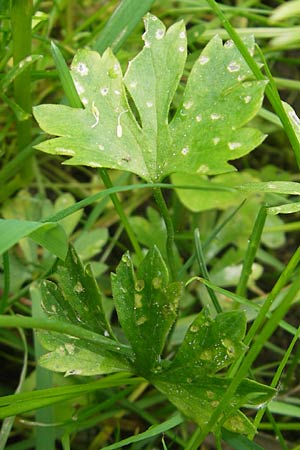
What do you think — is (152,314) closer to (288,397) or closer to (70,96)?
(70,96)

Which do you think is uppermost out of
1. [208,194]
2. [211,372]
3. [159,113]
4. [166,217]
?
[159,113]

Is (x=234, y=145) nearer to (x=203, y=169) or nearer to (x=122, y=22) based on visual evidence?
(x=203, y=169)

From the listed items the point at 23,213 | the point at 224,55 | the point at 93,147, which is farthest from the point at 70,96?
the point at 23,213

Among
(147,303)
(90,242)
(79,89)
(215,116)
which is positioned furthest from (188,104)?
(90,242)

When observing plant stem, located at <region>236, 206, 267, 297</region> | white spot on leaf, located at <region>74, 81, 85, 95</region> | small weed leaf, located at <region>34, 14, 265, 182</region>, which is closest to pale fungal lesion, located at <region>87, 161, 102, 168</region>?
small weed leaf, located at <region>34, 14, 265, 182</region>

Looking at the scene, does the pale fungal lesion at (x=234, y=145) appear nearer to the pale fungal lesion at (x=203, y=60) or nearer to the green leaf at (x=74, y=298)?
the pale fungal lesion at (x=203, y=60)
